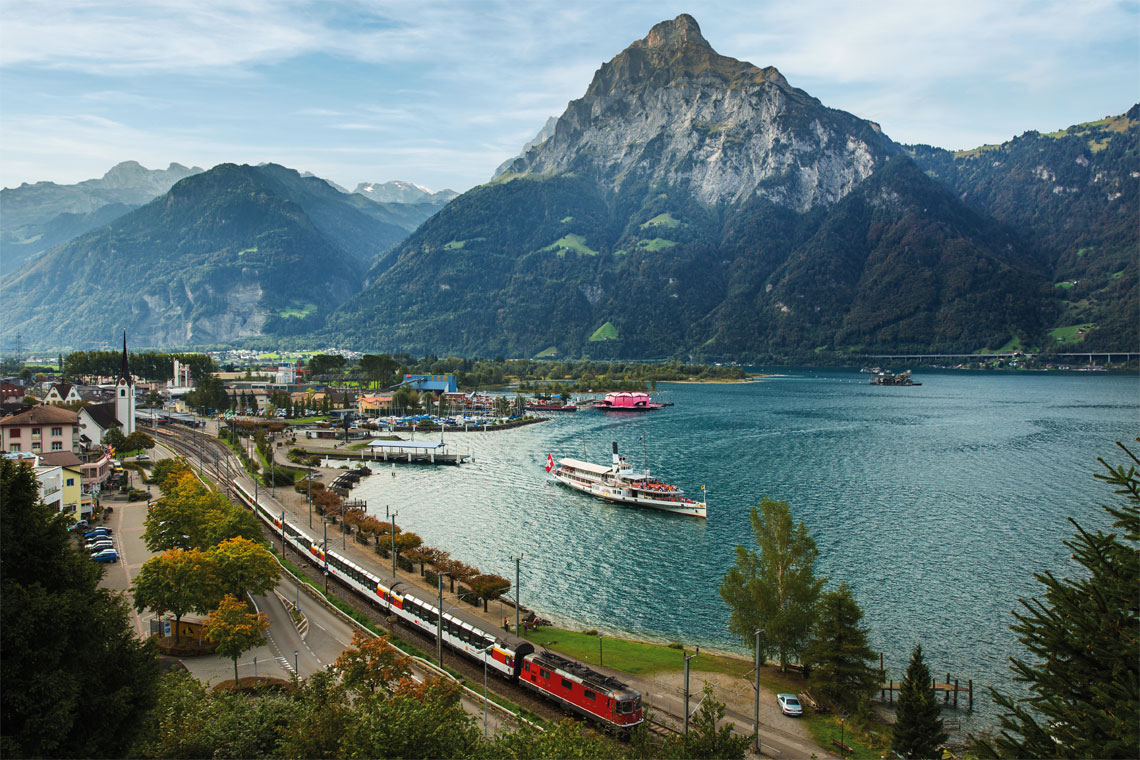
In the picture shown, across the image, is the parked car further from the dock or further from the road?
the dock

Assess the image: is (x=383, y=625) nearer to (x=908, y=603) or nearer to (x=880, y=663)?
(x=880, y=663)

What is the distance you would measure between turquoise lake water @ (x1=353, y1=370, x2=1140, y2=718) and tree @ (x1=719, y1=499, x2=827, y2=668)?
13.9 ft

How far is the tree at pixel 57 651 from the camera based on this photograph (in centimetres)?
1309

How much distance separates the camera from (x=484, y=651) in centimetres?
2962

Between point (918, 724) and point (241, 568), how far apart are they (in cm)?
2794

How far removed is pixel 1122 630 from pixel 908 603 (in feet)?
101

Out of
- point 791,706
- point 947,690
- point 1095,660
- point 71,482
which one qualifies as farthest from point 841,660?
point 71,482

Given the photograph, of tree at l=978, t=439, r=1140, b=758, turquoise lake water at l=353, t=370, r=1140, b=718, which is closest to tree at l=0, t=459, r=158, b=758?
tree at l=978, t=439, r=1140, b=758

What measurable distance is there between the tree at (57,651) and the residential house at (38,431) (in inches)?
2122

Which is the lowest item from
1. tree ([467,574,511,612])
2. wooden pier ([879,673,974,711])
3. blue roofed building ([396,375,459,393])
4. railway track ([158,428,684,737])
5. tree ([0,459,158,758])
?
wooden pier ([879,673,974,711])

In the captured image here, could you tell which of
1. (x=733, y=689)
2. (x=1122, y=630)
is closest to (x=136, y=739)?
Result: (x=1122, y=630)

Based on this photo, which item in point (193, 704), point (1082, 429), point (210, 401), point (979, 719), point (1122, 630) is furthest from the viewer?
point (210, 401)

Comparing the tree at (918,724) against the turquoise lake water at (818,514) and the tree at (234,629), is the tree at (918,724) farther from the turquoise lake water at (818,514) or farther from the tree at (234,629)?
the tree at (234,629)

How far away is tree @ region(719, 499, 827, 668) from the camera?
30.0m
